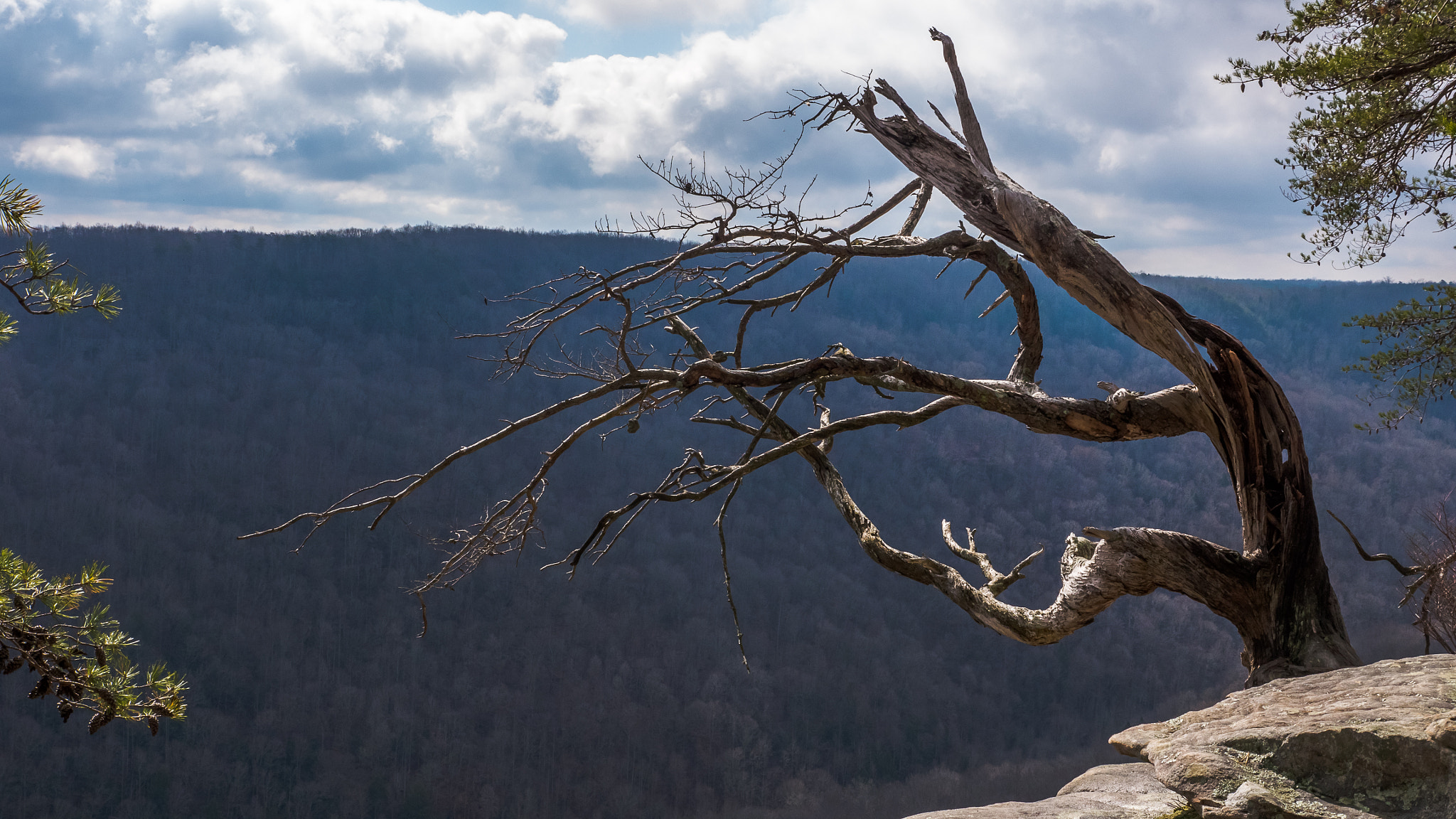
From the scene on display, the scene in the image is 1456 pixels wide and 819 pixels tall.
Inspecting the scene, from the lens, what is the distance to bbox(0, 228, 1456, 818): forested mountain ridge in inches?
1243

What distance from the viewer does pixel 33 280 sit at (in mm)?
2461

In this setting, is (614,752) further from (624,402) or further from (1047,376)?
(624,402)

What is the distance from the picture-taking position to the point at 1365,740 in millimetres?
2137

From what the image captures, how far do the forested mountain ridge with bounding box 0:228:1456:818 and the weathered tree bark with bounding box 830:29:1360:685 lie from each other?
30259 mm

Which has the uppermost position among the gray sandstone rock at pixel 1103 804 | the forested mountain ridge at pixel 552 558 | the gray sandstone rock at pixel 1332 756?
the gray sandstone rock at pixel 1332 756

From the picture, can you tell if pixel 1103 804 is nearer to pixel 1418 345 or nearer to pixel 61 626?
pixel 61 626

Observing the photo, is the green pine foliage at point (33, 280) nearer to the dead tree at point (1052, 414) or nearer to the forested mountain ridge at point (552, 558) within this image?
the dead tree at point (1052, 414)

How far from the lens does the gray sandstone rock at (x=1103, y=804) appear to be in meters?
2.78

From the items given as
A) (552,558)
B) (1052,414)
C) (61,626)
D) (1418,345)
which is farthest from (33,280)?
(552,558)

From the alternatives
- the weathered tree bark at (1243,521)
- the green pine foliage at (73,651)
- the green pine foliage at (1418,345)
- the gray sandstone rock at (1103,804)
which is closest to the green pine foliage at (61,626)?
the green pine foliage at (73,651)

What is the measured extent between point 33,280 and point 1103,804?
12.4ft

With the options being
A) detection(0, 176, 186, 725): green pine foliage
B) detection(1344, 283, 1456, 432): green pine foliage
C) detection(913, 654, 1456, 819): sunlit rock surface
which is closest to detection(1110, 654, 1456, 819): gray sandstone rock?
detection(913, 654, 1456, 819): sunlit rock surface

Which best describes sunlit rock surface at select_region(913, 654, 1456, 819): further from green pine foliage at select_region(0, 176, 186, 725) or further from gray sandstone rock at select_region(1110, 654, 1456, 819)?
green pine foliage at select_region(0, 176, 186, 725)

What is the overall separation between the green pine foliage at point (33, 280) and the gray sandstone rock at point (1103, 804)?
305 cm
